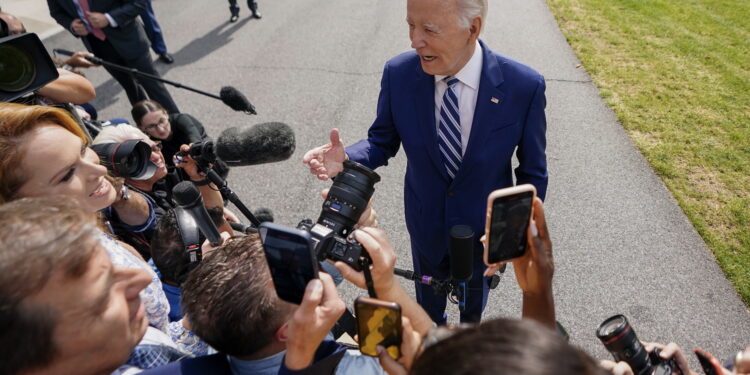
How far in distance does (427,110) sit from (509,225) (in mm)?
887

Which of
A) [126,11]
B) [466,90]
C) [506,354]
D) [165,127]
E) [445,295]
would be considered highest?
[506,354]

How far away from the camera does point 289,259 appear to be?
1.28 metres

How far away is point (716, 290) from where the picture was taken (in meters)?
3.22

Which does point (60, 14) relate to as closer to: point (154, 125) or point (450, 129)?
point (154, 125)

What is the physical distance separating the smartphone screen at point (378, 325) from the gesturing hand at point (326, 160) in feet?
3.18

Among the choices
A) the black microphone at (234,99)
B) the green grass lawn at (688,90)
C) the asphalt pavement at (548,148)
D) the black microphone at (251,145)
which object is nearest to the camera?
the black microphone at (251,145)

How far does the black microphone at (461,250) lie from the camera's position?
1612 millimetres

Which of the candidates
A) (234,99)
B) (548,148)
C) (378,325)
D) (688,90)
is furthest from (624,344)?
(688,90)

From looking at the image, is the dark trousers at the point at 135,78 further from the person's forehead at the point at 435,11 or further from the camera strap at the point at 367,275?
the camera strap at the point at 367,275

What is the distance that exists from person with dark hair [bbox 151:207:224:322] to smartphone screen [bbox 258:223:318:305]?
809 mm

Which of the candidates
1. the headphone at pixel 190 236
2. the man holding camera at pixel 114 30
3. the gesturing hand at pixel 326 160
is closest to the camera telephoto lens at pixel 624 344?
the gesturing hand at pixel 326 160

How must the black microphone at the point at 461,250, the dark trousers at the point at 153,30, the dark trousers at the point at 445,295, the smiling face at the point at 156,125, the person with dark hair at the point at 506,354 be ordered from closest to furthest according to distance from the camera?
the person with dark hair at the point at 506,354
the black microphone at the point at 461,250
the dark trousers at the point at 445,295
the smiling face at the point at 156,125
the dark trousers at the point at 153,30

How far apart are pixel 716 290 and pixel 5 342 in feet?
13.1

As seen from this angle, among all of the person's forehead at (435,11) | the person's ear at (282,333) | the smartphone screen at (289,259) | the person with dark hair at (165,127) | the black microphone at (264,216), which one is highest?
the person's forehead at (435,11)
